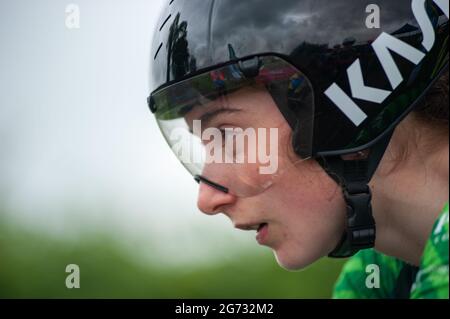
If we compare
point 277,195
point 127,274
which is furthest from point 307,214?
point 127,274

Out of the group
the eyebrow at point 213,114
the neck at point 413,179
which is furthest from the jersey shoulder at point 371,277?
the eyebrow at point 213,114

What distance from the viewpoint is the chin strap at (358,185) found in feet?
7.93

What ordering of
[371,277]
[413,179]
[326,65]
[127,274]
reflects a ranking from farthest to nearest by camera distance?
[127,274] → [371,277] → [413,179] → [326,65]

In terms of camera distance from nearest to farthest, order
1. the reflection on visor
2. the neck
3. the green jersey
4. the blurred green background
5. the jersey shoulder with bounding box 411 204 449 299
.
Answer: the jersey shoulder with bounding box 411 204 449 299 → the reflection on visor → the neck → the green jersey → the blurred green background

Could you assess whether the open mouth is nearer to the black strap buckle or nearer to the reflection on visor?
the reflection on visor

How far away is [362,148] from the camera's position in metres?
2.39

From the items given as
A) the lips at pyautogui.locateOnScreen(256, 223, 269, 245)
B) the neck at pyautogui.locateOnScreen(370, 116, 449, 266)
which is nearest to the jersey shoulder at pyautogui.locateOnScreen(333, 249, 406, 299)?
the neck at pyautogui.locateOnScreen(370, 116, 449, 266)

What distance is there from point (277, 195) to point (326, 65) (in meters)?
0.45

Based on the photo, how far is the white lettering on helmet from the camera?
2.35 meters

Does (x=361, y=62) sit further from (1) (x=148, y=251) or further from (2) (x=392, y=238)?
(1) (x=148, y=251)

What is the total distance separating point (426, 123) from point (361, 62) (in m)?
0.32

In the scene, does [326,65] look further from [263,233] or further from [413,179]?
[263,233]

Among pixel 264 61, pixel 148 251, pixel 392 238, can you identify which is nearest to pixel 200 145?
pixel 264 61

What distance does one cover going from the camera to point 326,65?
7.68ft
